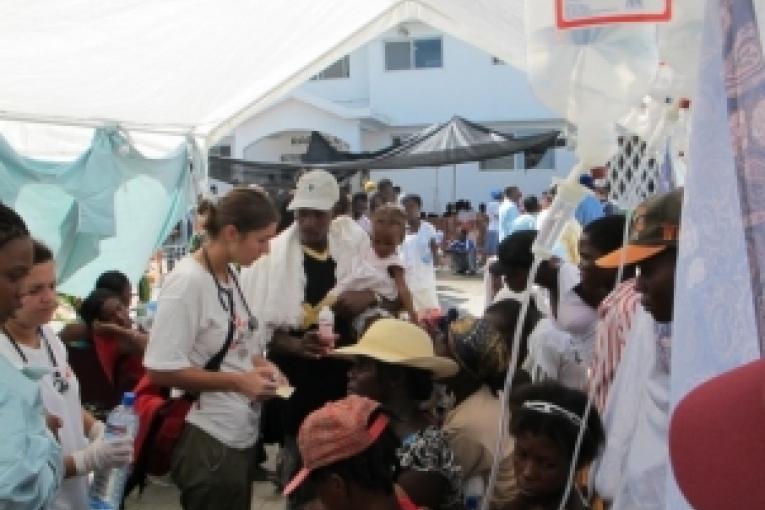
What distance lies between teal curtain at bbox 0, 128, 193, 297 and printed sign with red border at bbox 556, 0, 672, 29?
4211mm

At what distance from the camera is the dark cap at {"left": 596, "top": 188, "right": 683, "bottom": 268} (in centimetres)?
179

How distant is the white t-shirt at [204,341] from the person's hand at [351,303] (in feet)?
3.49

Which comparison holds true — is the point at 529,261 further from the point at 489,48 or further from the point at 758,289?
the point at 758,289

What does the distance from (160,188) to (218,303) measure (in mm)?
3912

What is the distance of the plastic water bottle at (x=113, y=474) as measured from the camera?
7.89 feet

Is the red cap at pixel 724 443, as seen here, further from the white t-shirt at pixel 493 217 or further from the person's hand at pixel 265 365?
the white t-shirt at pixel 493 217

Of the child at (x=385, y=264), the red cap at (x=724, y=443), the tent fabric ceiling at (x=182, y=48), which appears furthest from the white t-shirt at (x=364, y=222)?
the red cap at (x=724, y=443)

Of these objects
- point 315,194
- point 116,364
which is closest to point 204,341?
point 315,194

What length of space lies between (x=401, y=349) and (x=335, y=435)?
31.5 inches

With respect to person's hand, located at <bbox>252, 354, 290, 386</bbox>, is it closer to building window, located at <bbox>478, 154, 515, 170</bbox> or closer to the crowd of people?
the crowd of people

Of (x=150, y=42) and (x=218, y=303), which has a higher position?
(x=150, y=42)

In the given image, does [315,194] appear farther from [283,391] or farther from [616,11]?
[616,11]

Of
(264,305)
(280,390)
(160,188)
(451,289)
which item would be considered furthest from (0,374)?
(451,289)

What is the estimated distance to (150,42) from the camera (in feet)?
14.0
